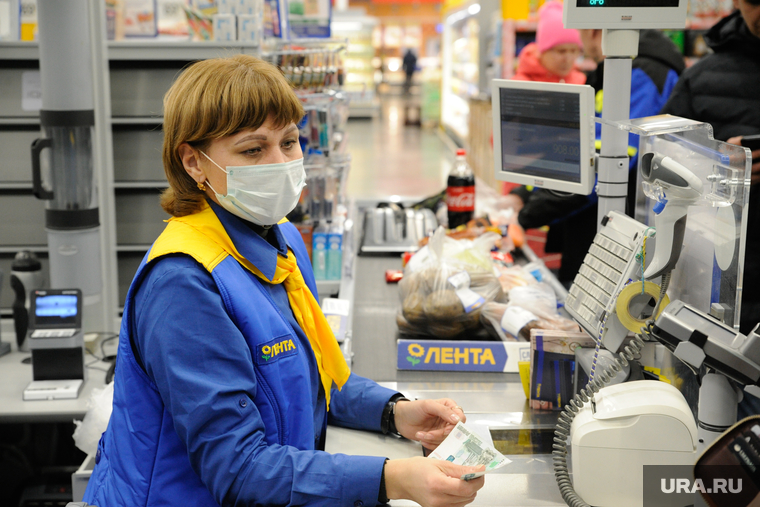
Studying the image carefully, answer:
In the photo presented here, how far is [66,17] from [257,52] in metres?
0.82

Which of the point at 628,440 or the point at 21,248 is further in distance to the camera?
the point at 21,248

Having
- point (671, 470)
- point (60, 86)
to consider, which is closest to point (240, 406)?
point (671, 470)

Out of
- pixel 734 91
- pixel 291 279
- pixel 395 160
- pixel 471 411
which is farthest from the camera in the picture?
pixel 395 160

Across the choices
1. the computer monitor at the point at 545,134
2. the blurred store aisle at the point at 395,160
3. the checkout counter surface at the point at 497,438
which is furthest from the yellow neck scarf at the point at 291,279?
the blurred store aisle at the point at 395,160

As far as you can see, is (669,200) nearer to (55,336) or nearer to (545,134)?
(545,134)

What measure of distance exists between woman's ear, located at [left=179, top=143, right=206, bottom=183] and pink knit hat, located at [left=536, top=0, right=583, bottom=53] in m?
2.93

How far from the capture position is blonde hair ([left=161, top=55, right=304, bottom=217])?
4.25 ft

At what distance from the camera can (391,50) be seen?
103 ft

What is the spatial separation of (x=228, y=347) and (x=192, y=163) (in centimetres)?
40

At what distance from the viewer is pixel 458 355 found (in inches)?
80.7

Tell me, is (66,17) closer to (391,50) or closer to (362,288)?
(362,288)

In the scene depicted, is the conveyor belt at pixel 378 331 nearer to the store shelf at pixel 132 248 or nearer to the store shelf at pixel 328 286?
the store shelf at pixel 328 286

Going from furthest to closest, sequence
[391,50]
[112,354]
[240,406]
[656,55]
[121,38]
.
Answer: [391,50]
[121,38]
[112,354]
[656,55]
[240,406]

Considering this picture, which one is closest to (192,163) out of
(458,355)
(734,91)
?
(458,355)
